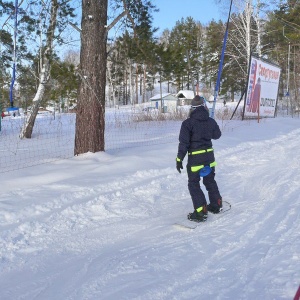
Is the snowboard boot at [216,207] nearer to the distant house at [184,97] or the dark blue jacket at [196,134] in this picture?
the dark blue jacket at [196,134]

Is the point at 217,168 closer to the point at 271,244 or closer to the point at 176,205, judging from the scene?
the point at 176,205

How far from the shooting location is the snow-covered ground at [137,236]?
9.33 feet

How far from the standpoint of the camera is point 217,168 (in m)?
7.45

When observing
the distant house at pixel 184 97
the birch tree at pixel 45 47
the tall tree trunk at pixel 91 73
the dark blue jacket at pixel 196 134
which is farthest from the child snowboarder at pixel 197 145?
the distant house at pixel 184 97

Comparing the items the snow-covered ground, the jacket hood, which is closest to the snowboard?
the snow-covered ground

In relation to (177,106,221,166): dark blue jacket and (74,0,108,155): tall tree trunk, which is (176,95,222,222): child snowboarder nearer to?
(177,106,221,166): dark blue jacket

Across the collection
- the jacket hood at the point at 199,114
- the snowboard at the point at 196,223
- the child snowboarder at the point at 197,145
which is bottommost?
the snowboard at the point at 196,223

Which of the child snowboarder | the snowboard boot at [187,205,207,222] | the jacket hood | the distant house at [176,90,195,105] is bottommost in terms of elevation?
the snowboard boot at [187,205,207,222]

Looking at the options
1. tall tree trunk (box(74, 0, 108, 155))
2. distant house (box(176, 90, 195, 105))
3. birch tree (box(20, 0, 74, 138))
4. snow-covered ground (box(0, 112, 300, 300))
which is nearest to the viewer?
snow-covered ground (box(0, 112, 300, 300))

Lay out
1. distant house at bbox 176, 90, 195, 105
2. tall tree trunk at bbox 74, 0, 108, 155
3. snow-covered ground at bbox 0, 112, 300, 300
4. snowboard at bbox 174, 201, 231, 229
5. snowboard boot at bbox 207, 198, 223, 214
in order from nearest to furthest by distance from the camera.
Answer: snow-covered ground at bbox 0, 112, 300, 300, snowboard at bbox 174, 201, 231, 229, snowboard boot at bbox 207, 198, 223, 214, tall tree trunk at bbox 74, 0, 108, 155, distant house at bbox 176, 90, 195, 105

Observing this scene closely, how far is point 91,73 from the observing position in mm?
7043

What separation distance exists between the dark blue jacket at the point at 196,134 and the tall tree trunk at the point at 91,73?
10.4 ft

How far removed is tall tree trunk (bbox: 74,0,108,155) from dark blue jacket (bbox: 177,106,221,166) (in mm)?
3184

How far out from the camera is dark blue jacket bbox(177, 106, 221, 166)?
4.37 metres
